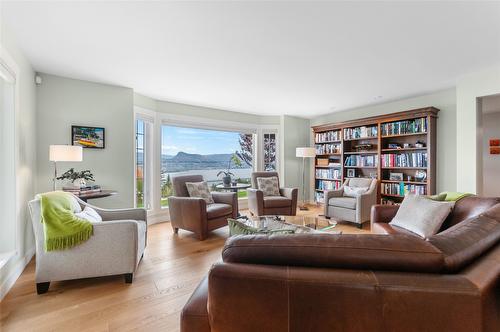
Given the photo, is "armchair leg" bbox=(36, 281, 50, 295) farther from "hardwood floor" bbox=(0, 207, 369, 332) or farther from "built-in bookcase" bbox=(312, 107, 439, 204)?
"built-in bookcase" bbox=(312, 107, 439, 204)

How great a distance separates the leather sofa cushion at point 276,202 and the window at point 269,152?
1.56 metres

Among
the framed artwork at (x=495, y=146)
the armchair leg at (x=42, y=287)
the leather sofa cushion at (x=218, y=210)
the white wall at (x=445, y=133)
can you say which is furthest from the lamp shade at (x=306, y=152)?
the armchair leg at (x=42, y=287)

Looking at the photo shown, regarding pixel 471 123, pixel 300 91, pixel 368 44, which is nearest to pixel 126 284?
pixel 368 44

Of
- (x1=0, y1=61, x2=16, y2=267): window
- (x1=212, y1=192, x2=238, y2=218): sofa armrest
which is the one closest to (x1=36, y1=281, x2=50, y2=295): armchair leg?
(x1=0, y1=61, x2=16, y2=267): window

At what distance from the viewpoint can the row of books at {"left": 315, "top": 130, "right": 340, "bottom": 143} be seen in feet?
17.9

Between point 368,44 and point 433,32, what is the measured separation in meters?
0.52

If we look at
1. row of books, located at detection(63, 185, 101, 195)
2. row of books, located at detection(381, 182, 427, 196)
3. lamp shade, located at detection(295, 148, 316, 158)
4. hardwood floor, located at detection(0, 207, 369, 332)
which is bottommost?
hardwood floor, located at detection(0, 207, 369, 332)

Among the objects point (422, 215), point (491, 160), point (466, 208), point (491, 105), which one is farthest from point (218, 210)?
point (491, 160)

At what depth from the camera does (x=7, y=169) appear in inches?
89.8

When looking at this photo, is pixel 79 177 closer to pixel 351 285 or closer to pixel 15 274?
pixel 15 274

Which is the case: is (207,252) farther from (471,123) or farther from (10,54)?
(471,123)

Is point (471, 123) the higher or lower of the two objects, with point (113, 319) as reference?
higher

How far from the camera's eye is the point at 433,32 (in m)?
2.15

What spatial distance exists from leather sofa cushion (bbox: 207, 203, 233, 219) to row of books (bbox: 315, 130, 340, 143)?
10.1 ft
